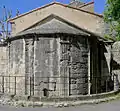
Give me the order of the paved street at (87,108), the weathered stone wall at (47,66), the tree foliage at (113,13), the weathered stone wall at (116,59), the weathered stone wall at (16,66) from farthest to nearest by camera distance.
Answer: the tree foliage at (113,13)
the weathered stone wall at (116,59)
the weathered stone wall at (16,66)
the weathered stone wall at (47,66)
the paved street at (87,108)

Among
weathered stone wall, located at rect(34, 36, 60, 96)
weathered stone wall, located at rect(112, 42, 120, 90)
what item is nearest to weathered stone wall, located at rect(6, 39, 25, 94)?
weathered stone wall, located at rect(34, 36, 60, 96)

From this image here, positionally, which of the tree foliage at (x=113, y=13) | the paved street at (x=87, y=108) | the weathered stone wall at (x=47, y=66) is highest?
the tree foliage at (x=113, y=13)

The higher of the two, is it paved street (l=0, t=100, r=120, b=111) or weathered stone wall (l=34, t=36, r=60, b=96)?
weathered stone wall (l=34, t=36, r=60, b=96)

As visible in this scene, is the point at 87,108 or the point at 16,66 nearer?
the point at 87,108

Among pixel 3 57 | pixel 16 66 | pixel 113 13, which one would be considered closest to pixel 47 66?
pixel 16 66

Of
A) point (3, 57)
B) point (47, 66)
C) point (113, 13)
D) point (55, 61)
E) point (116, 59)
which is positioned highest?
point (113, 13)

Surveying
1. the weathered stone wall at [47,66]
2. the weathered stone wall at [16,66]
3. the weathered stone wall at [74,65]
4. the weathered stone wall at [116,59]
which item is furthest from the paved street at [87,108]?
the weathered stone wall at [116,59]

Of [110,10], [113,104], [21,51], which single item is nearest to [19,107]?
[113,104]

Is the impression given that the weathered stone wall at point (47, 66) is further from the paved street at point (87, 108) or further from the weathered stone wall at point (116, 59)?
the weathered stone wall at point (116, 59)

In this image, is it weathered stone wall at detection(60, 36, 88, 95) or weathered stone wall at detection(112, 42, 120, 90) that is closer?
weathered stone wall at detection(60, 36, 88, 95)

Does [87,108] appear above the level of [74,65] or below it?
below

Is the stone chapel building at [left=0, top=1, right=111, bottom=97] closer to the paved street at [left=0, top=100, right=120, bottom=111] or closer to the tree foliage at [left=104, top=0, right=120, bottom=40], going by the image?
the paved street at [left=0, top=100, right=120, bottom=111]

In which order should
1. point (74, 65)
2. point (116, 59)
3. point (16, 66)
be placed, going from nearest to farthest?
point (74, 65) → point (16, 66) → point (116, 59)

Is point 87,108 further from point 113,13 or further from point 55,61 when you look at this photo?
point 113,13
